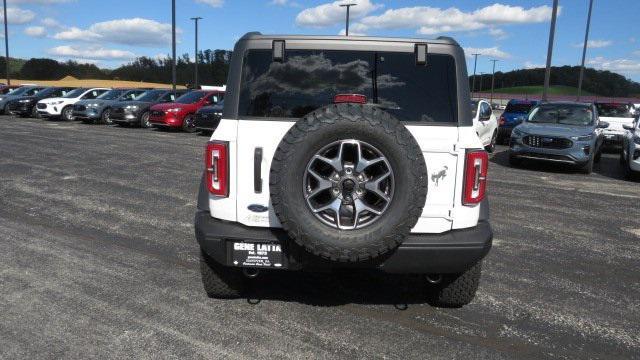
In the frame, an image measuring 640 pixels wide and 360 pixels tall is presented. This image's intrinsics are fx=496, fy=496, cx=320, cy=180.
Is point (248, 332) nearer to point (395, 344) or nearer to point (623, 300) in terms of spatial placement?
point (395, 344)

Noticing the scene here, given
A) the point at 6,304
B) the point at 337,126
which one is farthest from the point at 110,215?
the point at 337,126

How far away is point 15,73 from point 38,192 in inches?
3954

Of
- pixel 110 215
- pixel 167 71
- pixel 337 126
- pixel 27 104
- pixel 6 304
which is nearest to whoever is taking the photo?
pixel 337 126

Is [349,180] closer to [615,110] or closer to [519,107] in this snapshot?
[519,107]

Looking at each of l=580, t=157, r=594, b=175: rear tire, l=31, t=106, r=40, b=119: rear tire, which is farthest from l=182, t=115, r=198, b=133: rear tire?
l=580, t=157, r=594, b=175: rear tire

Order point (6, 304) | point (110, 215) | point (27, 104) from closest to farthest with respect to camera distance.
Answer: point (6, 304)
point (110, 215)
point (27, 104)

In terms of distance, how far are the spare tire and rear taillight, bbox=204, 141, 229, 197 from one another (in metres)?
0.47

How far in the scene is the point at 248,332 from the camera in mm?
3312

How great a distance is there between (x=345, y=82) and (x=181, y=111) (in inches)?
625

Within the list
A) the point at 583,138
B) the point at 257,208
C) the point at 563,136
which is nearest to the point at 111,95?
the point at 563,136

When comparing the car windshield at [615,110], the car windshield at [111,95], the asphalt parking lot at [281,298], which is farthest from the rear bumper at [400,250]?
the car windshield at [111,95]

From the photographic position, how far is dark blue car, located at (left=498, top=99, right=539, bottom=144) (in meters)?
17.3

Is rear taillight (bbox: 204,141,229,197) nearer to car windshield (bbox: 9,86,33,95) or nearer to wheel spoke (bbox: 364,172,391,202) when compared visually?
wheel spoke (bbox: 364,172,391,202)

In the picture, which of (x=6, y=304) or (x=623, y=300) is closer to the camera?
(x=6, y=304)
